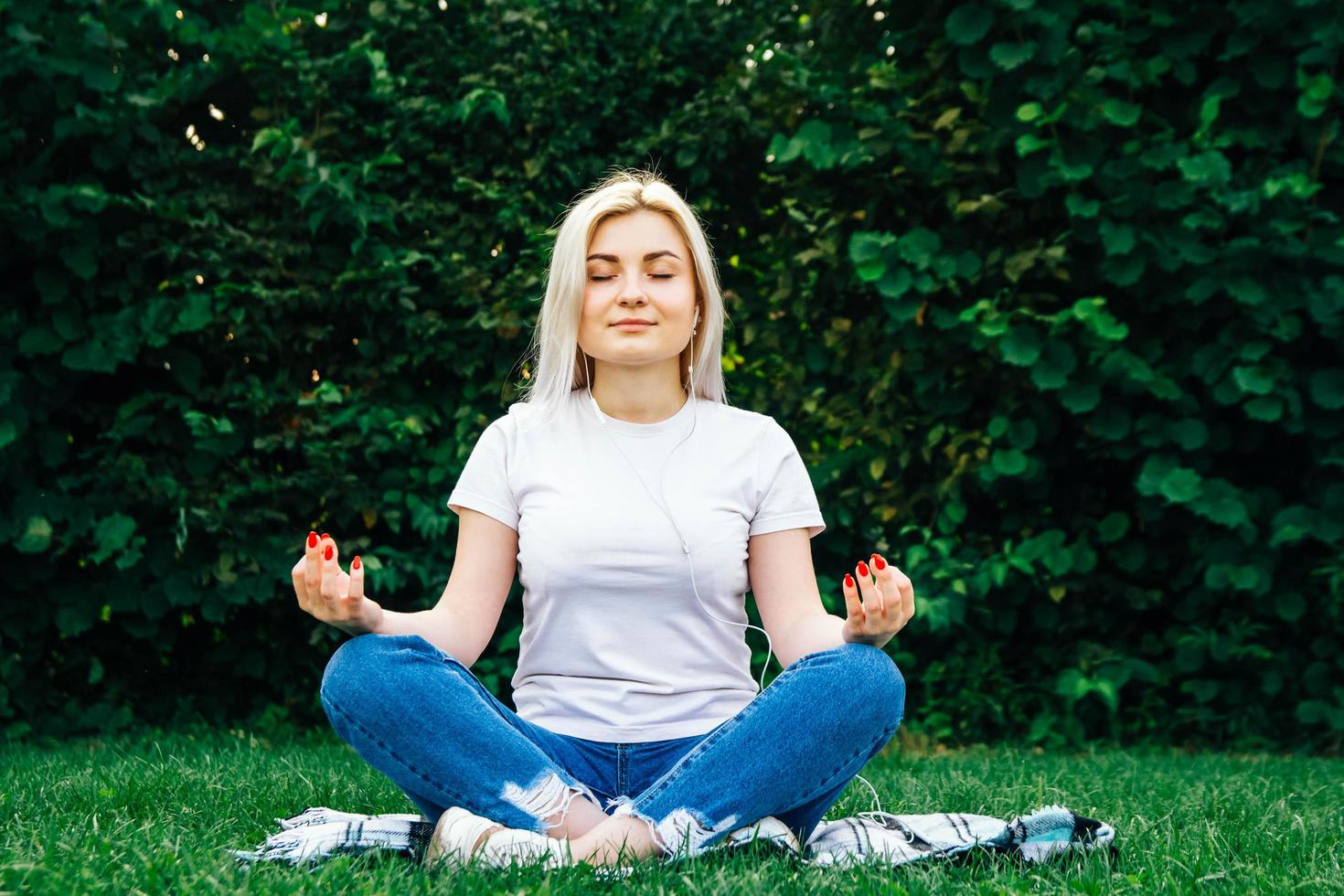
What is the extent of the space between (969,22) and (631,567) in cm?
252

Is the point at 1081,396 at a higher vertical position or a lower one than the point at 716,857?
higher

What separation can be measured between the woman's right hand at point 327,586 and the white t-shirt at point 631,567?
38cm

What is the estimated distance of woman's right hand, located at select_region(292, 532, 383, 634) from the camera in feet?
6.43

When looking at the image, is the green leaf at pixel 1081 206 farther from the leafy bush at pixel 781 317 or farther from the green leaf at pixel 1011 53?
the green leaf at pixel 1011 53

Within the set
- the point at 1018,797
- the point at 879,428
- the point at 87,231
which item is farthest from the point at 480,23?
the point at 1018,797

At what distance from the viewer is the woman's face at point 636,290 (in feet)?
7.89

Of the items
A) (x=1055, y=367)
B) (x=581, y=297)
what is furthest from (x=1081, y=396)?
(x=581, y=297)

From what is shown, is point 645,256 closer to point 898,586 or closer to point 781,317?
point 898,586

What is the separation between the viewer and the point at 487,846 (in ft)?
6.37

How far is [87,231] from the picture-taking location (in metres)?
3.99

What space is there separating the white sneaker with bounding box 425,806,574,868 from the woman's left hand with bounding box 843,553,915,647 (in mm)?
604

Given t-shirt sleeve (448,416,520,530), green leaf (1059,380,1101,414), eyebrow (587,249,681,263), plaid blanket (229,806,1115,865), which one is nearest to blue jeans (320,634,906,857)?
plaid blanket (229,806,1115,865)

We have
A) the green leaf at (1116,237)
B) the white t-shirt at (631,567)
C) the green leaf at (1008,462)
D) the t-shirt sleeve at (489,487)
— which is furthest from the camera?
the green leaf at (1008,462)

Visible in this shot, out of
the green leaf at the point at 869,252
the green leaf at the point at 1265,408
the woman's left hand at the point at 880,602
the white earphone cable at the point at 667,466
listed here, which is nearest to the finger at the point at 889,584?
the woman's left hand at the point at 880,602
